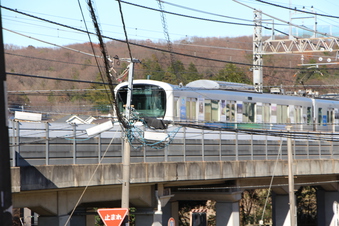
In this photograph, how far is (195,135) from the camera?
20.3 m

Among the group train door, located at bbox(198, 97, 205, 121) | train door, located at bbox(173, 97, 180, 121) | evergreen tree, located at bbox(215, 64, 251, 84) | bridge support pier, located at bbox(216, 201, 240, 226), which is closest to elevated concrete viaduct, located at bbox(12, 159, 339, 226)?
bridge support pier, located at bbox(216, 201, 240, 226)

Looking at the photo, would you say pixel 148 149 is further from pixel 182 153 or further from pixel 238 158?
pixel 238 158

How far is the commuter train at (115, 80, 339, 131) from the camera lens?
83.4ft

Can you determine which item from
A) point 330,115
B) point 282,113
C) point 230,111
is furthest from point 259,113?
point 330,115

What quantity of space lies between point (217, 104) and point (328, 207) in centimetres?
793

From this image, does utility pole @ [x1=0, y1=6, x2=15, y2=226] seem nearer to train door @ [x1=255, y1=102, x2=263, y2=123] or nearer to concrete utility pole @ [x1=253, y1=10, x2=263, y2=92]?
train door @ [x1=255, y1=102, x2=263, y2=123]

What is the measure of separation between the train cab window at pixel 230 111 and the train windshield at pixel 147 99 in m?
4.35

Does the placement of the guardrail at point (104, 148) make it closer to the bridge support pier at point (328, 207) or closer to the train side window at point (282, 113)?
the bridge support pier at point (328, 207)

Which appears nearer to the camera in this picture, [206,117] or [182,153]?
[182,153]

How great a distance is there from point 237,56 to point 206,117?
8088cm

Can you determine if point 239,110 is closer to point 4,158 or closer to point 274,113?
point 274,113

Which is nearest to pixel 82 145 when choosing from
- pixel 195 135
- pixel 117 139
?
pixel 117 139

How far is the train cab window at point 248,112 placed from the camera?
1164 inches

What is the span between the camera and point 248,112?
97.8ft
